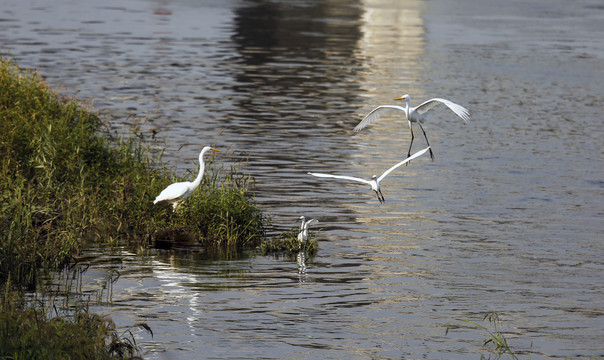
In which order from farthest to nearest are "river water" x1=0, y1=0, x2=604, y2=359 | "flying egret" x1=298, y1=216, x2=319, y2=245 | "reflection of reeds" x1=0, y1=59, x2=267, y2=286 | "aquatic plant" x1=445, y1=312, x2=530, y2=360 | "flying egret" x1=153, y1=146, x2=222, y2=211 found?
"flying egret" x1=298, y1=216, x2=319, y2=245
"flying egret" x1=153, y1=146, x2=222, y2=211
"reflection of reeds" x1=0, y1=59, x2=267, y2=286
"river water" x1=0, y1=0, x2=604, y2=359
"aquatic plant" x1=445, y1=312, x2=530, y2=360

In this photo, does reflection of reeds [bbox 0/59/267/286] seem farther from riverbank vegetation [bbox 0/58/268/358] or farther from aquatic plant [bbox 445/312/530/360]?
aquatic plant [bbox 445/312/530/360]

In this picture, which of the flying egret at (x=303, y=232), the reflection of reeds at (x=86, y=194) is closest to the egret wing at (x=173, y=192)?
the reflection of reeds at (x=86, y=194)

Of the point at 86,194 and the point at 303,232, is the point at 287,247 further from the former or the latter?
the point at 86,194

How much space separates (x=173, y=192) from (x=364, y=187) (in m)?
7.68

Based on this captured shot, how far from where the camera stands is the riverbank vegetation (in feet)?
43.4

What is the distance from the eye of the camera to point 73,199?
14.8 metres

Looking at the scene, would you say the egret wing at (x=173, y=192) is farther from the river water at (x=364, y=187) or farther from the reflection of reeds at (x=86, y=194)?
the river water at (x=364, y=187)

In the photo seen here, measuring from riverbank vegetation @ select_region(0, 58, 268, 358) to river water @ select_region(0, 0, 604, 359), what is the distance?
0.63 m

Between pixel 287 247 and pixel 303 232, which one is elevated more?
pixel 303 232

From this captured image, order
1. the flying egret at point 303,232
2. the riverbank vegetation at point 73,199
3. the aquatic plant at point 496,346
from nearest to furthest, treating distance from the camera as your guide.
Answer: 1. the aquatic plant at point 496,346
2. the riverbank vegetation at point 73,199
3. the flying egret at point 303,232

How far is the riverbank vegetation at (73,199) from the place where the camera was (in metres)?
13.2

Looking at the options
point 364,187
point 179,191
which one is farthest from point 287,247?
point 364,187

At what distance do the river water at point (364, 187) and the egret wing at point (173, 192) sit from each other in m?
0.88

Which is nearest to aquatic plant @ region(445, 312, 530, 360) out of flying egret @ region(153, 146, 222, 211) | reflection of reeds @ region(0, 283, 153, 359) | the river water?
the river water
